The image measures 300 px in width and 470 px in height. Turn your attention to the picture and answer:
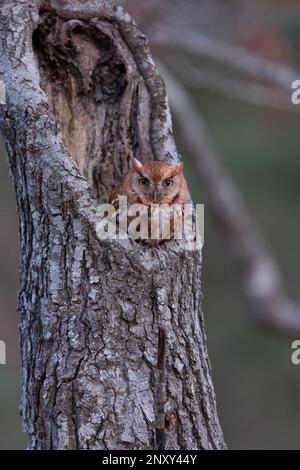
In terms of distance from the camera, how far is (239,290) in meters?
11.9

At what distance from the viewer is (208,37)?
7691mm

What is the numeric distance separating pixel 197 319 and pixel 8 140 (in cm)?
109

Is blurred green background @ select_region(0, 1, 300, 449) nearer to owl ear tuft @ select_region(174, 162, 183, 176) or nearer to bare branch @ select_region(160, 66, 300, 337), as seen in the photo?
bare branch @ select_region(160, 66, 300, 337)

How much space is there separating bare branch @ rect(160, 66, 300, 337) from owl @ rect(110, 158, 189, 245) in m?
3.62

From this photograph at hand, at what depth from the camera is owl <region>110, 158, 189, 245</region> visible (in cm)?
411

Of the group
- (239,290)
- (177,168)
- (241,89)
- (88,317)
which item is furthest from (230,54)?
(239,290)

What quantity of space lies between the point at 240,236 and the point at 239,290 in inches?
154

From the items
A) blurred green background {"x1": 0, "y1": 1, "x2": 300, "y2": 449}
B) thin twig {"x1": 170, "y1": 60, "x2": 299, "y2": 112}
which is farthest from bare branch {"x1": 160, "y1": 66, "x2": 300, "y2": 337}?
blurred green background {"x1": 0, "y1": 1, "x2": 300, "y2": 449}

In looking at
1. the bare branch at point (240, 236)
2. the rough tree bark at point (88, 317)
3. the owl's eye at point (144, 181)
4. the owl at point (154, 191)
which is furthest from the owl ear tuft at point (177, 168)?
the bare branch at point (240, 236)

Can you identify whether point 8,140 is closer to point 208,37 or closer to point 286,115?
point 208,37

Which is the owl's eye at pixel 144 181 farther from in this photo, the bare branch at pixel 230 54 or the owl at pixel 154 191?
the bare branch at pixel 230 54

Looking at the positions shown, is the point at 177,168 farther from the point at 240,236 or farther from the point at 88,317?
the point at 240,236
